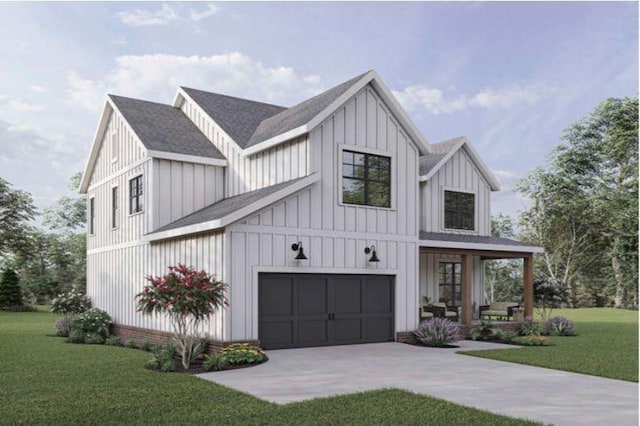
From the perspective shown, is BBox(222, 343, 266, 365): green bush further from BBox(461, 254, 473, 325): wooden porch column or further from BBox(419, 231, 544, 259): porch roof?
BBox(461, 254, 473, 325): wooden porch column

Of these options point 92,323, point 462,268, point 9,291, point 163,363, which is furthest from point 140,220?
point 9,291

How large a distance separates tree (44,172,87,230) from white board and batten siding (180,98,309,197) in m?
30.6

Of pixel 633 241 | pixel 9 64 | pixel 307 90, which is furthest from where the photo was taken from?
pixel 633 241

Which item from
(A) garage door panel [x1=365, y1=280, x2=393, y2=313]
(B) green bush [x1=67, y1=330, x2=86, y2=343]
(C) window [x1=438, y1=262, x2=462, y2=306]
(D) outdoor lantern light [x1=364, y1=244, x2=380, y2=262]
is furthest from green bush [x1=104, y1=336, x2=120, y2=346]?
(C) window [x1=438, y1=262, x2=462, y2=306]

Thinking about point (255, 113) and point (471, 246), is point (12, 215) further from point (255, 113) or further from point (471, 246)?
point (471, 246)

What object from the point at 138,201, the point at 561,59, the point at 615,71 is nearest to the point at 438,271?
the point at 138,201

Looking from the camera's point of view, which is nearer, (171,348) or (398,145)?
(171,348)

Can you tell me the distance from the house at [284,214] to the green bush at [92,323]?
0.43m

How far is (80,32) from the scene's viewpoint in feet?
60.9

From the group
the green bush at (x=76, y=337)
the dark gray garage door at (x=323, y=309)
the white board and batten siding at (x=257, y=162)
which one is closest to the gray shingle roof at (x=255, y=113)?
the white board and batten siding at (x=257, y=162)

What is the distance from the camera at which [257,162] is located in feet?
55.7

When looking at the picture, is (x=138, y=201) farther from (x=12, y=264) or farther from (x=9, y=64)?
(x=12, y=264)

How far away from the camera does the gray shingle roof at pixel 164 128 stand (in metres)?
17.5

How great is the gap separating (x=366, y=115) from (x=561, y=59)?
21744 mm
